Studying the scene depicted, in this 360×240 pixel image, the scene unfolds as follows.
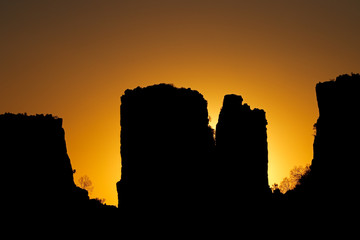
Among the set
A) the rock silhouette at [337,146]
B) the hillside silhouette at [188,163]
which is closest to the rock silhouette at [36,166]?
the hillside silhouette at [188,163]

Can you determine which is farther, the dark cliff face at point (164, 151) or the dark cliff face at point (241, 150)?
the dark cliff face at point (241, 150)

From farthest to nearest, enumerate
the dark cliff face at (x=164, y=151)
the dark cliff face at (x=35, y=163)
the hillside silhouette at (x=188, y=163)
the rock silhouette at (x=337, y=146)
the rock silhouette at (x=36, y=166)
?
the dark cliff face at (x=164, y=151), the dark cliff face at (x=35, y=163), the rock silhouette at (x=36, y=166), the hillside silhouette at (x=188, y=163), the rock silhouette at (x=337, y=146)

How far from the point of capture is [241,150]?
2699 inches

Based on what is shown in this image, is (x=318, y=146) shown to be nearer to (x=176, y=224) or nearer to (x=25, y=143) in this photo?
(x=176, y=224)

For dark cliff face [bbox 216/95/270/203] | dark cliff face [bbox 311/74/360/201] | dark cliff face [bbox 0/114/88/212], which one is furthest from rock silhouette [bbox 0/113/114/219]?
dark cliff face [bbox 311/74/360/201]

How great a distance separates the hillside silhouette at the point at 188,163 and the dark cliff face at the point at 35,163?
0.10 meters

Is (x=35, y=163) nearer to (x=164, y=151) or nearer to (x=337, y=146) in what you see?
(x=164, y=151)

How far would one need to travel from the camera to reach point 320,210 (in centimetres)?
4584

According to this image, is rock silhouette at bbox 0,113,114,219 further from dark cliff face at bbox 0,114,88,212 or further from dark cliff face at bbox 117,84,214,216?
dark cliff face at bbox 117,84,214,216

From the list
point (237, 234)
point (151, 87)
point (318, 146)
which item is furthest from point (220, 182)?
point (318, 146)

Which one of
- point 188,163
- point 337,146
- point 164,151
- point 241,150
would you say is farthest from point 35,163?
point 337,146

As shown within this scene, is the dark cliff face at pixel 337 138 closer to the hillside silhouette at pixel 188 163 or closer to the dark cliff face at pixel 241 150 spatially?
the hillside silhouette at pixel 188 163

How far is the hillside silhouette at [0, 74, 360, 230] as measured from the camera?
1780 inches

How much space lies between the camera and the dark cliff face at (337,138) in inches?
1705
